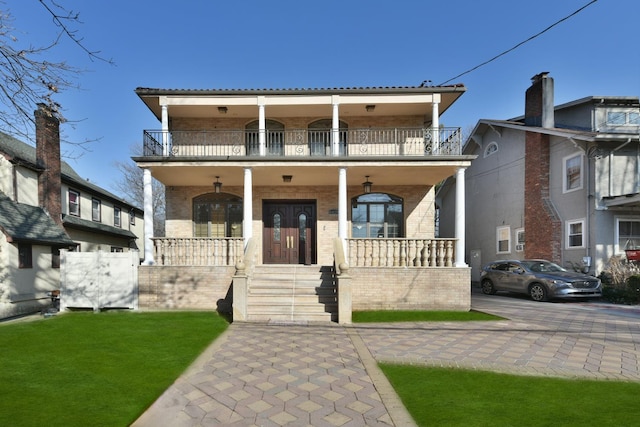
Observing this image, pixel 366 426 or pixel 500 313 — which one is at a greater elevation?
pixel 366 426

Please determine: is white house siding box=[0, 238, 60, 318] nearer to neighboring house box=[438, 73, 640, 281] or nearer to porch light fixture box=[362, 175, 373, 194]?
porch light fixture box=[362, 175, 373, 194]

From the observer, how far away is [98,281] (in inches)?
364

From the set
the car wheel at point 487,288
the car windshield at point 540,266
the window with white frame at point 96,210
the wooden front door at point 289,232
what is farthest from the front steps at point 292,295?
the window with white frame at point 96,210

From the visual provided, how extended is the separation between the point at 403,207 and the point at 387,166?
2.87 metres

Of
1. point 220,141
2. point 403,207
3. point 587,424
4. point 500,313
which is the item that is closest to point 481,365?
point 587,424

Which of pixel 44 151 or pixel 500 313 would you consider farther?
pixel 44 151

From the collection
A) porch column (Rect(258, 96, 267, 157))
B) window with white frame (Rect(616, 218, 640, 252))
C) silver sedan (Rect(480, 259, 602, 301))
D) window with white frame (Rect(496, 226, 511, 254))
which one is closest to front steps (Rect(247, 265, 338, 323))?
porch column (Rect(258, 96, 267, 157))

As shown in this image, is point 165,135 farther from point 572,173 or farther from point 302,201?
point 572,173

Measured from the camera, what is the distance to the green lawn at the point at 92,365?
3.40 metres

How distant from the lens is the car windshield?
39.2 feet

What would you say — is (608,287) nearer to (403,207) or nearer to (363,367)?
(403,207)

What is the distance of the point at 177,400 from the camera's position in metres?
3.69

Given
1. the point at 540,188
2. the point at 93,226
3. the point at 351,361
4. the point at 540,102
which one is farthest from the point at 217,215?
the point at 540,102

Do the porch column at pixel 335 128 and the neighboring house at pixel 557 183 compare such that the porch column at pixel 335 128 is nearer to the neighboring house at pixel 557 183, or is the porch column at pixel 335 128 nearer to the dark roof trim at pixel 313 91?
the dark roof trim at pixel 313 91
